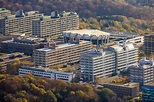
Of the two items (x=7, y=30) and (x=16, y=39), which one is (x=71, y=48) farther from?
(x=7, y=30)

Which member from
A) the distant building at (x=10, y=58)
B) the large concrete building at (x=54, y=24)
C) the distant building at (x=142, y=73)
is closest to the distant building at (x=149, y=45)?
the distant building at (x=10, y=58)

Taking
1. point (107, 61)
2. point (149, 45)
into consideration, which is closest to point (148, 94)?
point (107, 61)

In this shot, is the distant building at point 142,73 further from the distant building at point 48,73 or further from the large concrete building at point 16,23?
the large concrete building at point 16,23

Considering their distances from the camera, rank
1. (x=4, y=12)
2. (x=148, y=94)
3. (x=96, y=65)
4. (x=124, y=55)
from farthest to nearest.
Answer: (x=4, y=12), (x=124, y=55), (x=96, y=65), (x=148, y=94)

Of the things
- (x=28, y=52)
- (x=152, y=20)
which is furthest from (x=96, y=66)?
(x=152, y=20)

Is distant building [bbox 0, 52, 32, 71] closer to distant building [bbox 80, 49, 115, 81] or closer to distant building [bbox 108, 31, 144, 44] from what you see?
distant building [bbox 80, 49, 115, 81]

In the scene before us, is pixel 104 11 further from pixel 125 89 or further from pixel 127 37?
pixel 125 89
